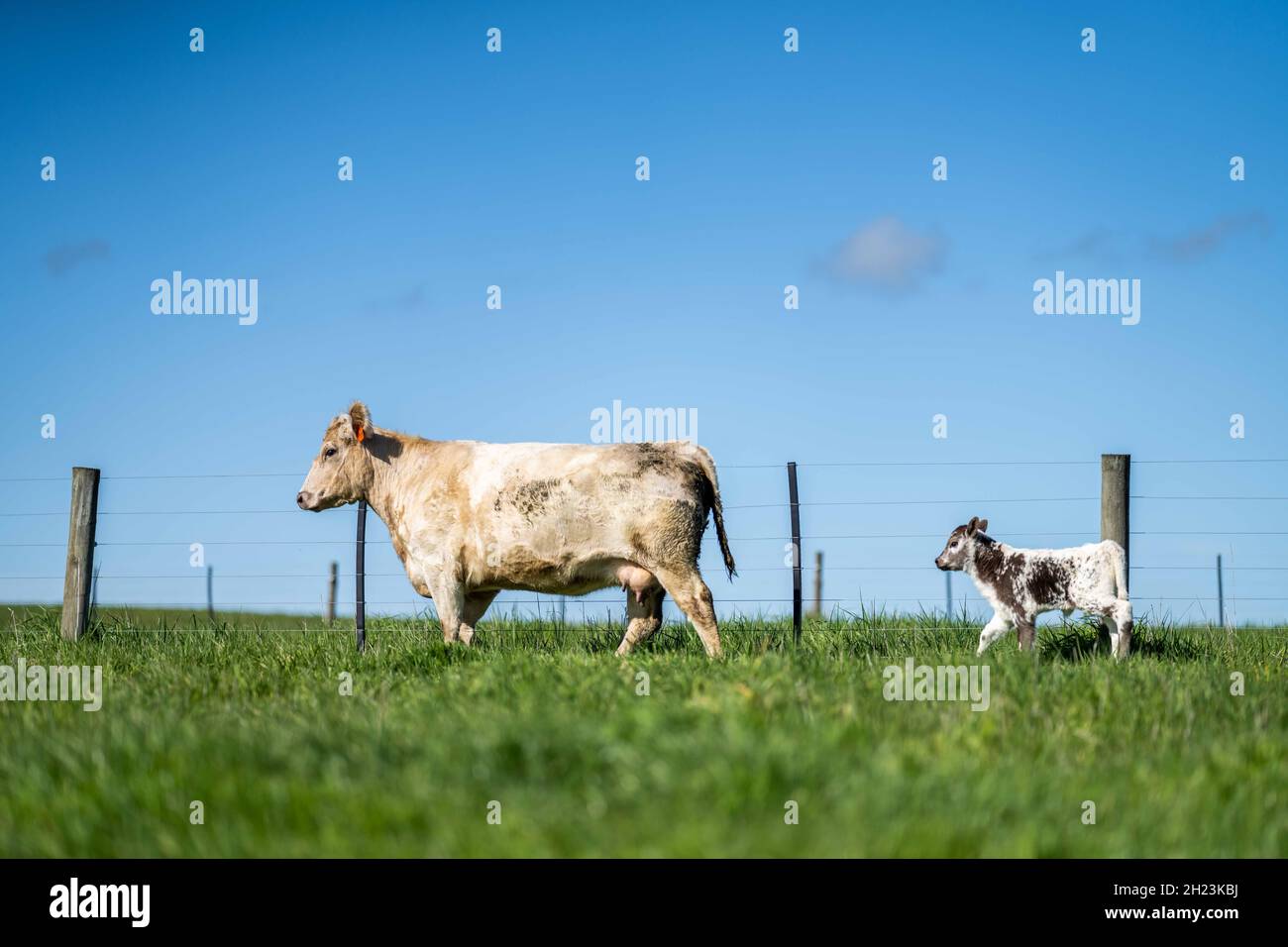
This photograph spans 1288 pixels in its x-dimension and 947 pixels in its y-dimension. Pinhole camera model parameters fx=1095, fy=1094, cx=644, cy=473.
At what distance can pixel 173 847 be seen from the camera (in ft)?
11.4

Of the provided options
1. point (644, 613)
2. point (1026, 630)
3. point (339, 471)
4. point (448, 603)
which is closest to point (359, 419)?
point (339, 471)

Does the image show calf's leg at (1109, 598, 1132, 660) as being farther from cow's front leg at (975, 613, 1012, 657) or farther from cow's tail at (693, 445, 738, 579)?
cow's tail at (693, 445, 738, 579)

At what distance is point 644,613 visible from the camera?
9.65 m

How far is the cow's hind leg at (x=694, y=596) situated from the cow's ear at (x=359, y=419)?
3334 mm

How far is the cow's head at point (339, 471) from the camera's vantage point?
10.7 metres

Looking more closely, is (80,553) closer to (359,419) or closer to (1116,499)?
(359,419)

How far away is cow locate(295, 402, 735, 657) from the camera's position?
9164mm

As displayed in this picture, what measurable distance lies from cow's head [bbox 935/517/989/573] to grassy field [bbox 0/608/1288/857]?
3397 mm

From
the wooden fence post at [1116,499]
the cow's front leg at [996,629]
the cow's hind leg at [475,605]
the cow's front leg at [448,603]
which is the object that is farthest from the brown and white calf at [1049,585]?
the cow's front leg at [448,603]

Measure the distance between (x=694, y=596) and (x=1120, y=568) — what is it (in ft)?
12.6

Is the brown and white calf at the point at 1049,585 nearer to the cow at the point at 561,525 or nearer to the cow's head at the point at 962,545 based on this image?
the cow's head at the point at 962,545

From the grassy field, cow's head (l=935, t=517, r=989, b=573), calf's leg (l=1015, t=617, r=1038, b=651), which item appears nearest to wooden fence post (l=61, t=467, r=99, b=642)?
the grassy field

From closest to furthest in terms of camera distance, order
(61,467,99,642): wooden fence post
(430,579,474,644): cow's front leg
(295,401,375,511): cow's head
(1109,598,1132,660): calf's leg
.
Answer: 1. (1109,598,1132,660): calf's leg
2. (430,579,474,644): cow's front leg
3. (295,401,375,511): cow's head
4. (61,467,99,642): wooden fence post
